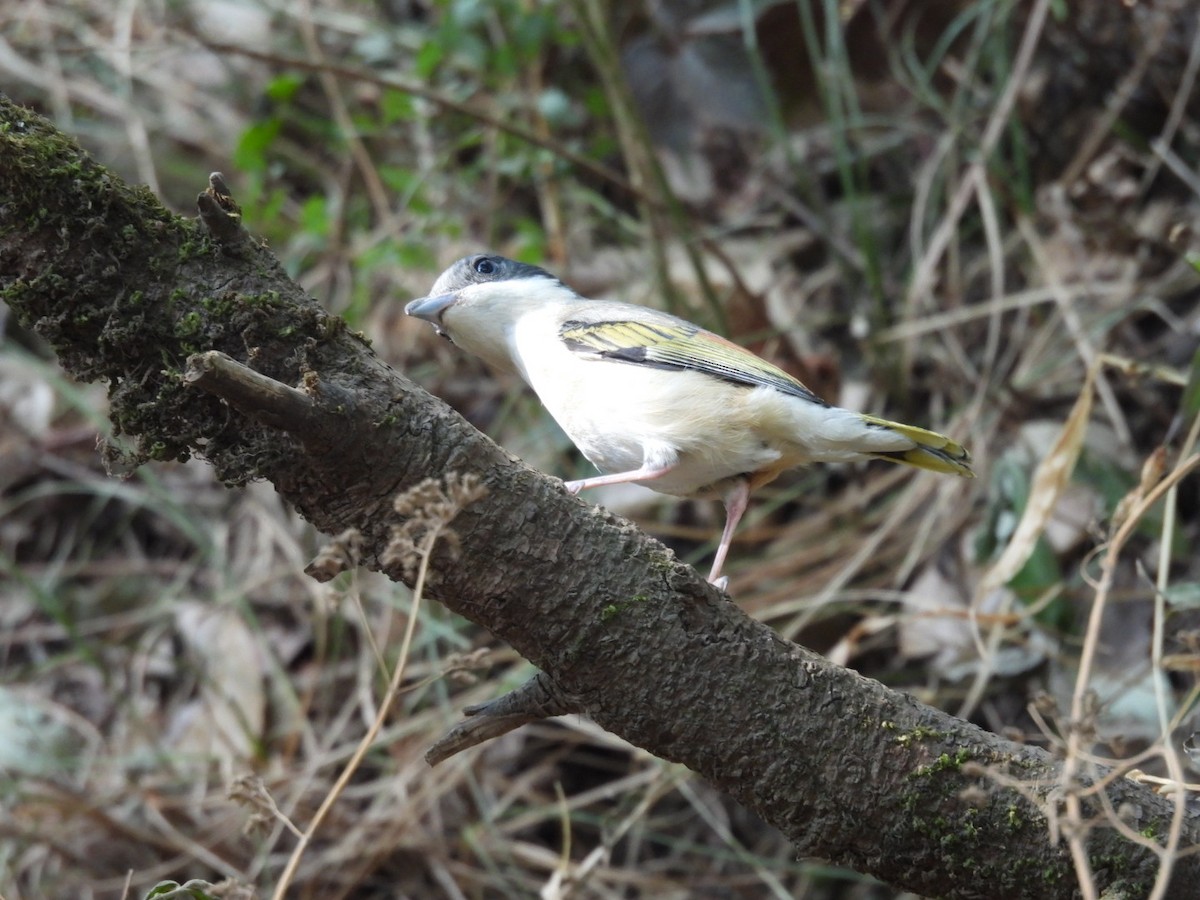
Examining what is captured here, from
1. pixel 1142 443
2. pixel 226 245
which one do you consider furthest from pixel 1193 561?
pixel 226 245

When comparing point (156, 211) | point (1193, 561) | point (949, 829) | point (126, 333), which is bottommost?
point (1193, 561)

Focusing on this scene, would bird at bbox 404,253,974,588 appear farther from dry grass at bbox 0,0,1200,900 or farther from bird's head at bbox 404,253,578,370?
dry grass at bbox 0,0,1200,900

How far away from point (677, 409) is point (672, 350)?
0.29 metres

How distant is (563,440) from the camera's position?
209 inches

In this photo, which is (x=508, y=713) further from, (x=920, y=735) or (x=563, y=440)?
(x=563, y=440)

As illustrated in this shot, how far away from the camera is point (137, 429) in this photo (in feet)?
6.81

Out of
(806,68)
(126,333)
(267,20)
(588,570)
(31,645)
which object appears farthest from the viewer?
(267,20)

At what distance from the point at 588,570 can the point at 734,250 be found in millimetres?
4337

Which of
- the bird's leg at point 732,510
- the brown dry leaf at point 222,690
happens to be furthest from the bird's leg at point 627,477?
the brown dry leaf at point 222,690

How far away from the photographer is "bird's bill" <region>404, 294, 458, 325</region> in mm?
3631

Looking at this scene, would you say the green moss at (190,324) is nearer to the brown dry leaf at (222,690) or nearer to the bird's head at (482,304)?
the bird's head at (482,304)

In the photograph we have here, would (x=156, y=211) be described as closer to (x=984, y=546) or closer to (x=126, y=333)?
(x=126, y=333)

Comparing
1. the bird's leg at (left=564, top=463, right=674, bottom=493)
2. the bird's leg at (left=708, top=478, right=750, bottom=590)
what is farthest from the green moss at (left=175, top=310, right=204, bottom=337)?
the bird's leg at (left=708, top=478, right=750, bottom=590)

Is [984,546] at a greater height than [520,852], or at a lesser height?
greater
